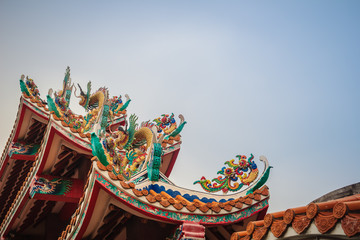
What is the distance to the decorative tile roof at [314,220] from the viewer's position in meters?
2.30

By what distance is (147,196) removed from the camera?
4996mm

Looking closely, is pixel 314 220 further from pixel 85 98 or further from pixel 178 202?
pixel 85 98

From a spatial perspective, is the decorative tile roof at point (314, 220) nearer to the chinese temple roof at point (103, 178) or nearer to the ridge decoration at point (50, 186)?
the chinese temple roof at point (103, 178)

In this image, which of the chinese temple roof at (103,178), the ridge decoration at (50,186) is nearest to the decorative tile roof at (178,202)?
the chinese temple roof at (103,178)

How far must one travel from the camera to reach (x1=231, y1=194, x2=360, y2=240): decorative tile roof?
230 cm

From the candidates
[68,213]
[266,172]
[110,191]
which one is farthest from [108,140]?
[68,213]

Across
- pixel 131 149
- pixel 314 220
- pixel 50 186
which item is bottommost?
pixel 50 186

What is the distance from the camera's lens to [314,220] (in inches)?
102

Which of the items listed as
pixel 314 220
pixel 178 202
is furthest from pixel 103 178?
pixel 314 220

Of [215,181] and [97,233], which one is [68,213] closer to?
[97,233]

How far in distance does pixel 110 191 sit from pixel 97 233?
1.12 metres

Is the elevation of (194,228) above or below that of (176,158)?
below

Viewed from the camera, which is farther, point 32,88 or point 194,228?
point 32,88

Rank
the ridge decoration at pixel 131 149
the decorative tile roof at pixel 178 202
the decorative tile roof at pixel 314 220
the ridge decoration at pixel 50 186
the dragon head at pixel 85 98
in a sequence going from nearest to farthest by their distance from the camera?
the decorative tile roof at pixel 314 220 → the decorative tile roof at pixel 178 202 → the ridge decoration at pixel 131 149 → the ridge decoration at pixel 50 186 → the dragon head at pixel 85 98
